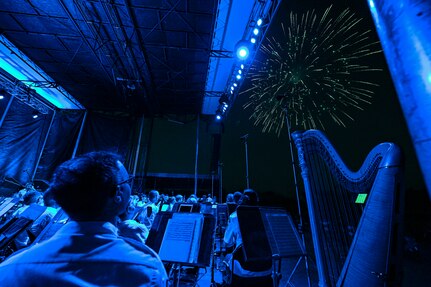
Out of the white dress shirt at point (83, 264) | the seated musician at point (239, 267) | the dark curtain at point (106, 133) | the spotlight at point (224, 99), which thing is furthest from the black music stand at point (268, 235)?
the dark curtain at point (106, 133)

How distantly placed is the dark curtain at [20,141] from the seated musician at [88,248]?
13.1 metres

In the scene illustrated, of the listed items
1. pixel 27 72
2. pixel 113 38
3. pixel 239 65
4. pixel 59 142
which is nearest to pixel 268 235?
pixel 239 65

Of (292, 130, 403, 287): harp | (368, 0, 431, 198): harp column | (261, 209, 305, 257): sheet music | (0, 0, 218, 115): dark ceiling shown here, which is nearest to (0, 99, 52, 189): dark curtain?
(0, 0, 218, 115): dark ceiling

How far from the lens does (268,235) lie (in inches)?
87.4

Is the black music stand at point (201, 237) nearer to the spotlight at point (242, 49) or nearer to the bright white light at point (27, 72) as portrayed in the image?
the spotlight at point (242, 49)

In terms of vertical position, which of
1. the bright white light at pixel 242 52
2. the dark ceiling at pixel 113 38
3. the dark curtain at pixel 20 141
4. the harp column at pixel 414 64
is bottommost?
the harp column at pixel 414 64

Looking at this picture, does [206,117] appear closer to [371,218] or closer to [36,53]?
[36,53]

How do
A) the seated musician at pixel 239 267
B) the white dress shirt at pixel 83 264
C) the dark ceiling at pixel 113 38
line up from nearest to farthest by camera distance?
the white dress shirt at pixel 83 264 < the seated musician at pixel 239 267 < the dark ceiling at pixel 113 38

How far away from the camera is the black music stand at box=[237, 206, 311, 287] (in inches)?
83.7

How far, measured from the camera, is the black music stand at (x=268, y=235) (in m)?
2.13

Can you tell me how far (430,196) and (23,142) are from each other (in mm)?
15364

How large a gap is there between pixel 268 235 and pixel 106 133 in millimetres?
13952

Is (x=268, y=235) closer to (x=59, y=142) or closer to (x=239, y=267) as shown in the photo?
(x=239, y=267)

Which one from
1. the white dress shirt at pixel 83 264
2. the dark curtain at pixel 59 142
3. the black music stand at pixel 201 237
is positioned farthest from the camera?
the dark curtain at pixel 59 142
